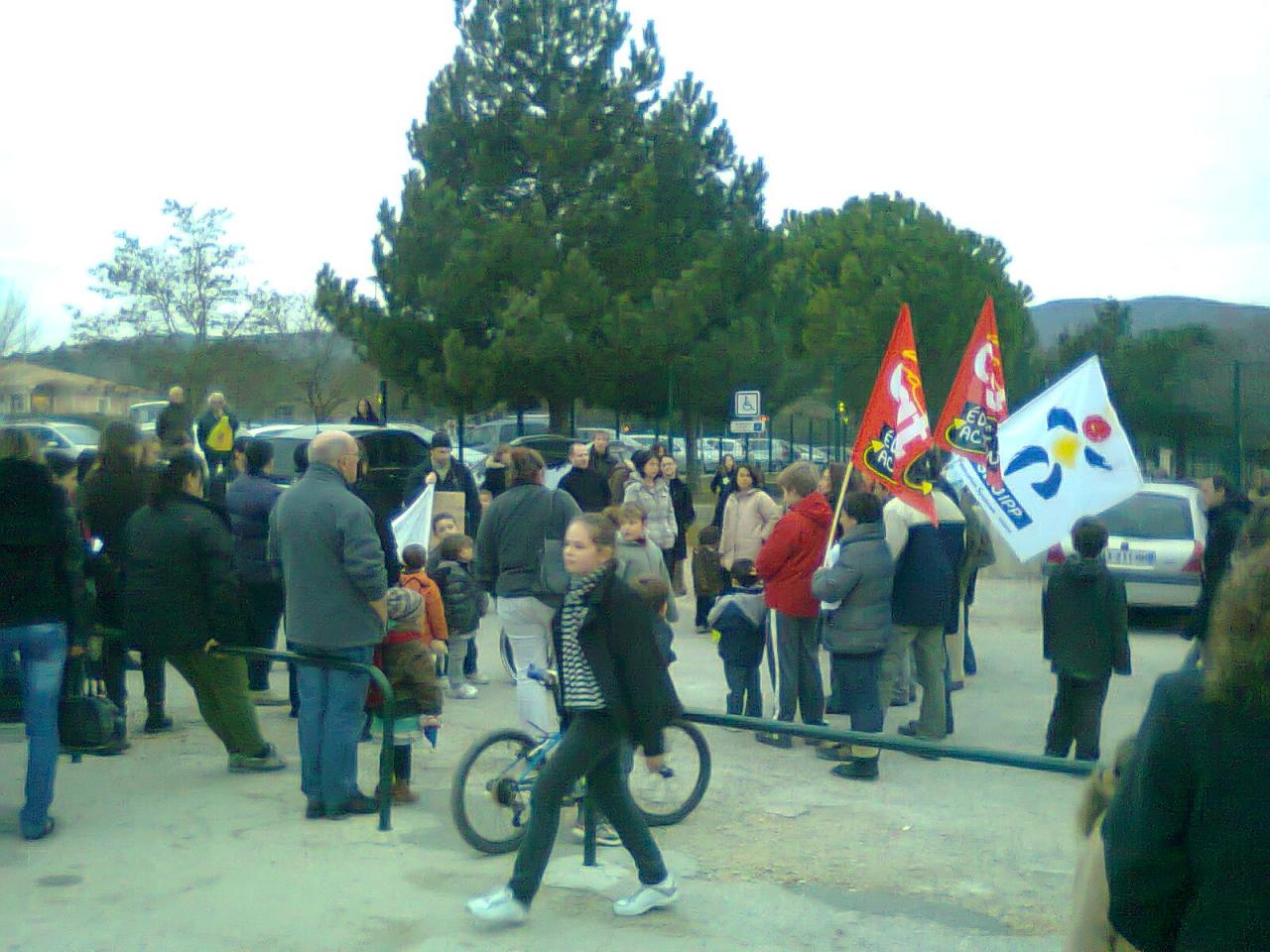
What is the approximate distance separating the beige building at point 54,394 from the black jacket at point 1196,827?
8.07 m

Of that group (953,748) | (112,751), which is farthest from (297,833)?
(953,748)

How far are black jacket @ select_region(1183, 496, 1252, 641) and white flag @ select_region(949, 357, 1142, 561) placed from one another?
0.60 m

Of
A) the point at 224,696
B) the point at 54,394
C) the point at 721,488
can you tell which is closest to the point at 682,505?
the point at 721,488

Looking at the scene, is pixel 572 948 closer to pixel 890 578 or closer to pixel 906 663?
pixel 890 578

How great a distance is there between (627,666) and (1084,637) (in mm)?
3705

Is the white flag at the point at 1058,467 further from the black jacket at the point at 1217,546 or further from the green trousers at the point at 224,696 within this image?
the green trousers at the point at 224,696

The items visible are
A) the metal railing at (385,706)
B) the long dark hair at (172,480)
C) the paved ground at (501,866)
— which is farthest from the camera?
the long dark hair at (172,480)

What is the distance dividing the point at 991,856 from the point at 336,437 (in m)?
3.71

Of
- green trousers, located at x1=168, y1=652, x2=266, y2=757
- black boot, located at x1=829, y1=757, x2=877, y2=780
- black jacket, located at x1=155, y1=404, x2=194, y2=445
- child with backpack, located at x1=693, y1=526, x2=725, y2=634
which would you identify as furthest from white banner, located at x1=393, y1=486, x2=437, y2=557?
black jacket, located at x1=155, y1=404, x2=194, y2=445

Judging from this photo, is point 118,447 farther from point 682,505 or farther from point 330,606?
point 682,505

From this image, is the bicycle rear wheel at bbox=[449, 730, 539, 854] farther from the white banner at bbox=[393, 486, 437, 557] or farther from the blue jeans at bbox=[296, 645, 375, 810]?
the white banner at bbox=[393, 486, 437, 557]

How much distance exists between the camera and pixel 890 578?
7.90 meters

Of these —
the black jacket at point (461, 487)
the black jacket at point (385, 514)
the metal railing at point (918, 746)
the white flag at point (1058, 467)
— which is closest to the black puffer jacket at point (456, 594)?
the black jacket at point (385, 514)

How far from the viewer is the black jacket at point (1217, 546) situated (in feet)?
28.2
